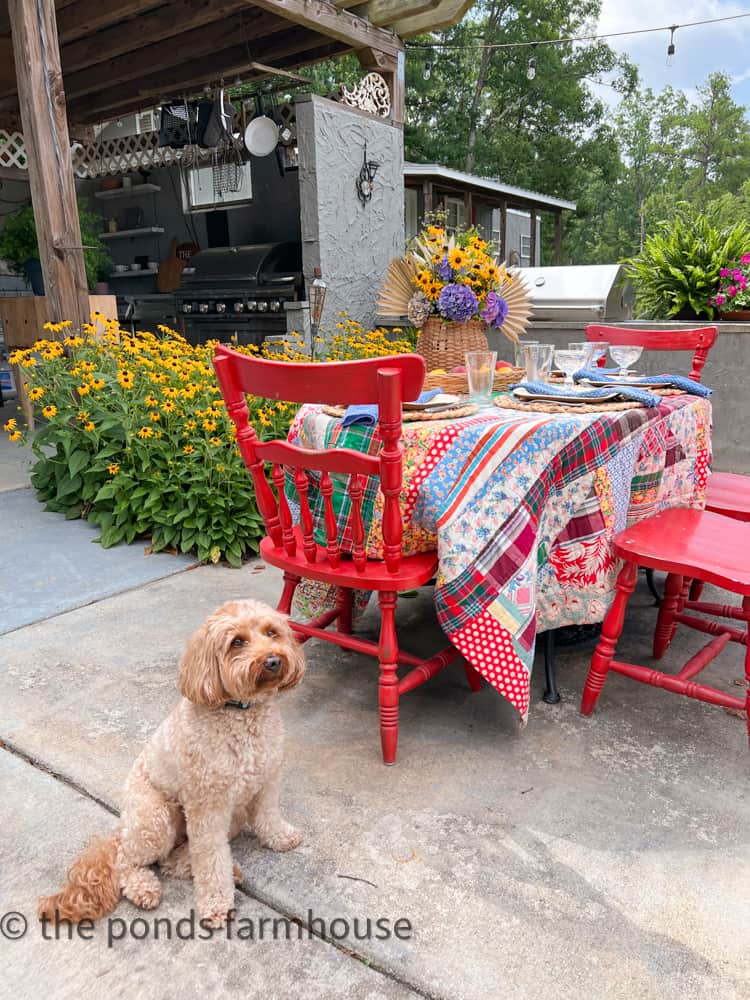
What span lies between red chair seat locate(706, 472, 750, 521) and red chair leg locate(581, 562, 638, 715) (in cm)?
67

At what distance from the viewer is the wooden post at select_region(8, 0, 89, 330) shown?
4.19m

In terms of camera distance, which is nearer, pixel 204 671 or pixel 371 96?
pixel 204 671

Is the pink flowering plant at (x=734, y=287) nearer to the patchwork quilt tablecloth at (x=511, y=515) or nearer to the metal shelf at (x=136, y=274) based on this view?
the patchwork quilt tablecloth at (x=511, y=515)

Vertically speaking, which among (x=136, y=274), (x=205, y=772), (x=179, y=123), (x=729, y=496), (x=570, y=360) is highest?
(x=179, y=123)

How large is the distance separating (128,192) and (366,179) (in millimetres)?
5448

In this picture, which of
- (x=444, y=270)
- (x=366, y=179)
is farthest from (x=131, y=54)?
(x=444, y=270)

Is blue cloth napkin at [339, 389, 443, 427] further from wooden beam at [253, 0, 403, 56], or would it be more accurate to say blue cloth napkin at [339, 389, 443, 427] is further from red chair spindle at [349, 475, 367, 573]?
wooden beam at [253, 0, 403, 56]

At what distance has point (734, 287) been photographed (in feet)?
14.8

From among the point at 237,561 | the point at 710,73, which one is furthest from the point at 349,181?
the point at 710,73

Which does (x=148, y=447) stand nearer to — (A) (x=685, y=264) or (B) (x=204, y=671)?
(B) (x=204, y=671)

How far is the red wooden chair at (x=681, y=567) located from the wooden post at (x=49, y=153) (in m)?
3.66

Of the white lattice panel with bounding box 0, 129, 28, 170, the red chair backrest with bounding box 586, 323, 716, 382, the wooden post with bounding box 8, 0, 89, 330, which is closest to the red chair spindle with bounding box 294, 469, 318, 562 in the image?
the red chair backrest with bounding box 586, 323, 716, 382

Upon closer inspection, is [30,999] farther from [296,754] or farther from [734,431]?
[734,431]

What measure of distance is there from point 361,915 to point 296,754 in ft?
1.86
